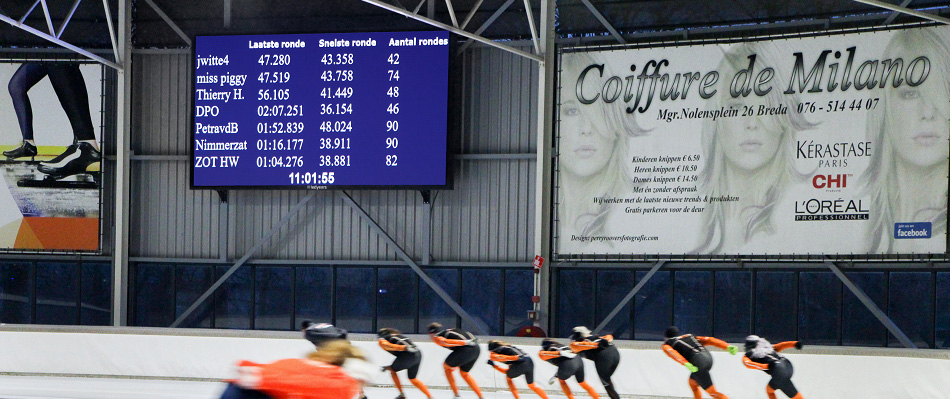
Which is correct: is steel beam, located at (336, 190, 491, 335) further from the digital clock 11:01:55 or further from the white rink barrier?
the white rink barrier

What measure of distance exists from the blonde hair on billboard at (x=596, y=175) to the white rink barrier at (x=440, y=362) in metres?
5.53

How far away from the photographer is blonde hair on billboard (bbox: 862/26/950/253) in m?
18.0

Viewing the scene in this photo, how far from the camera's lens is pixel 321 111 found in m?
21.0

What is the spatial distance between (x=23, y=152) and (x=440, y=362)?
43.1ft

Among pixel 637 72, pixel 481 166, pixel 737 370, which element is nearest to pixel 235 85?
pixel 481 166

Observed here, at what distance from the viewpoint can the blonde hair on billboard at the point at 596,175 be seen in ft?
66.3

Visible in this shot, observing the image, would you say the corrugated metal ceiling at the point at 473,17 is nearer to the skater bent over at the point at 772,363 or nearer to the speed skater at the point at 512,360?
the speed skater at the point at 512,360

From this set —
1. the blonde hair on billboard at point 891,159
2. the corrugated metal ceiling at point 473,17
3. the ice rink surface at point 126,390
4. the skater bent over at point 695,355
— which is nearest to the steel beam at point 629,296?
the blonde hair on billboard at point 891,159

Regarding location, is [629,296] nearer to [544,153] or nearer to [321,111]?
[544,153]

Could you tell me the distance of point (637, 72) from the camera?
66.2 ft

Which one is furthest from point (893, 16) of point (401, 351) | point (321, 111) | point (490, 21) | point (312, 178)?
point (401, 351)

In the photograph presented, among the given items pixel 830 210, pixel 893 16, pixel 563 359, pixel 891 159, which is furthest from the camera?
pixel 893 16

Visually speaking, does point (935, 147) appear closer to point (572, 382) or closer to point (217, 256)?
point (572, 382)

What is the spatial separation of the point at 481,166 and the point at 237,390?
656 inches
